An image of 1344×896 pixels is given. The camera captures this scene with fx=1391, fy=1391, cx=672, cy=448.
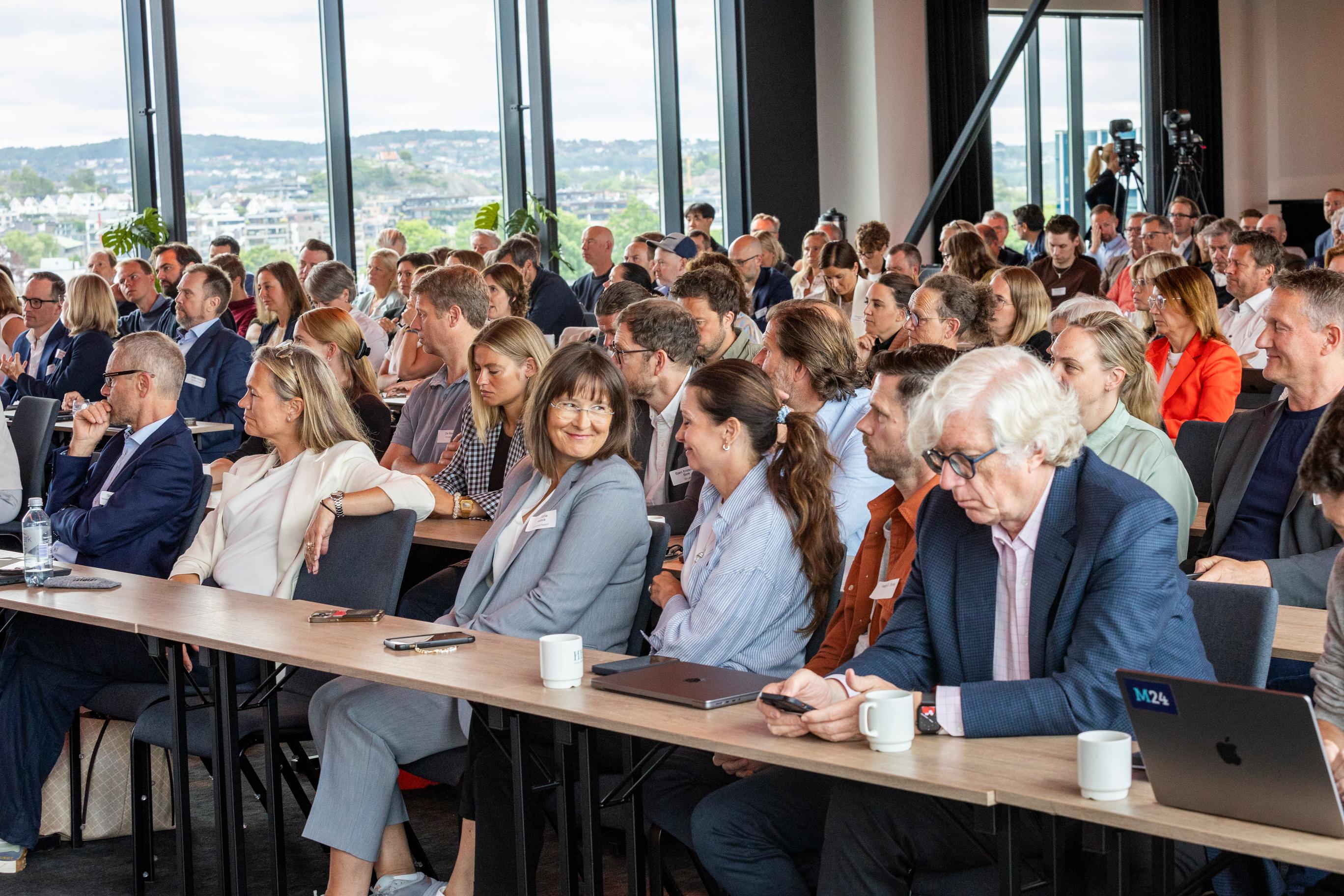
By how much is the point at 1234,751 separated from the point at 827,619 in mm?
1269

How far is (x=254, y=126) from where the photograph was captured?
37.9ft

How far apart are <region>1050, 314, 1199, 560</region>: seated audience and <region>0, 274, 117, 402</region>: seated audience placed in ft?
17.2

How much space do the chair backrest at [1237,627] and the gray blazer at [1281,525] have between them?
2.61ft

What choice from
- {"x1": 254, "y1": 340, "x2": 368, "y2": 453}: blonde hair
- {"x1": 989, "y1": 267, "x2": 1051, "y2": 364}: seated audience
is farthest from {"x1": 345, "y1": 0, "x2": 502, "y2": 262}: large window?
{"x1": 254, "y1": 340, "x2": 368, "y2": 453}: blonde hair

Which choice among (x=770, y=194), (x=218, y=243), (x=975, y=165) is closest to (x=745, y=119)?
(x=770, y=194)

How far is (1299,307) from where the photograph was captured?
3.45 m

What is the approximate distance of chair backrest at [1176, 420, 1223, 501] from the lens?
4.26 metres

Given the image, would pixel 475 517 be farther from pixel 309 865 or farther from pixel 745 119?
pixel 745 119

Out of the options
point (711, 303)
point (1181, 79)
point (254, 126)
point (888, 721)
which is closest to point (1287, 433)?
point (888, 721)

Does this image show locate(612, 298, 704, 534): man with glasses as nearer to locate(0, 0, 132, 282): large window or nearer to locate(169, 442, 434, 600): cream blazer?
locate(169, 442, 434, 600): cream blazer

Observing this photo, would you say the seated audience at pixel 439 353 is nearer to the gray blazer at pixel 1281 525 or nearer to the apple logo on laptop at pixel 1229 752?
the gray blazer at pixel 1281 525

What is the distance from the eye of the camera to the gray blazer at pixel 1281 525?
306 cm

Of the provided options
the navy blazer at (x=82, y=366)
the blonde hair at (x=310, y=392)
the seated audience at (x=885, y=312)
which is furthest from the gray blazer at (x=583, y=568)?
the navy blazer at (x=82, y=366)

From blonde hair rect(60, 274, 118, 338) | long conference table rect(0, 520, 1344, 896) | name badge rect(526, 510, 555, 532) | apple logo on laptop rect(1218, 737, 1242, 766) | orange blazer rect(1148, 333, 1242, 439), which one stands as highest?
blonde hair rect(60, 274, 118, 338)
